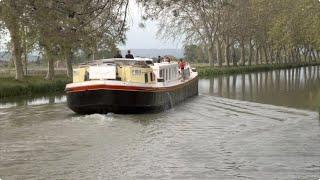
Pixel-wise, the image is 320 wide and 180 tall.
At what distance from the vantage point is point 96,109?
23.4 m

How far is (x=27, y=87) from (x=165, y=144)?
21.9 meters

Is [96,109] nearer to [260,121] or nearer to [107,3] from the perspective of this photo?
[260,121]

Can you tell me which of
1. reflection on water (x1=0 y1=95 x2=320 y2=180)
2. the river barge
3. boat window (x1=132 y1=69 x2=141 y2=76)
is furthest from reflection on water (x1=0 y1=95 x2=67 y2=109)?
boat window (x1=132 y1=69 x2=141 y2=76)

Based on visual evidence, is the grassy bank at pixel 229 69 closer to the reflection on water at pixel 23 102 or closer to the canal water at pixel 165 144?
the reflection on water at pixel 23 102

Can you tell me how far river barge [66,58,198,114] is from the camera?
76.4 feet

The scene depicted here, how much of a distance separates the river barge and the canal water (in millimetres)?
549

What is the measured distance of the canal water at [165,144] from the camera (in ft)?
42.7

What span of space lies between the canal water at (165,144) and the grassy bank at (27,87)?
343 inches

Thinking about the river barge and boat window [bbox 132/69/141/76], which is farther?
boat window [bbox 132/69/141/76]

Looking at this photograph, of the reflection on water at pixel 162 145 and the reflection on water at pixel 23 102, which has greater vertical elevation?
the reflection on water at pixel 23 102

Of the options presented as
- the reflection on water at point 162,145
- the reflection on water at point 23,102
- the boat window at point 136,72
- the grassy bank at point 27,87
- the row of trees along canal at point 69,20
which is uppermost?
the row of trees along canal at point 69,20

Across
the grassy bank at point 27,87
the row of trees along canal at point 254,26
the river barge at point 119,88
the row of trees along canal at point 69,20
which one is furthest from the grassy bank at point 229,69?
the row of trees along canal at point 69,20

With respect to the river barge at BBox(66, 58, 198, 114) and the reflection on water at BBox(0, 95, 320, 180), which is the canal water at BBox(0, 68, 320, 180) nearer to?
the reflection on water at BBox(0, 95, 320, 180)

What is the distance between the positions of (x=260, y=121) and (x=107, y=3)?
328 inches
